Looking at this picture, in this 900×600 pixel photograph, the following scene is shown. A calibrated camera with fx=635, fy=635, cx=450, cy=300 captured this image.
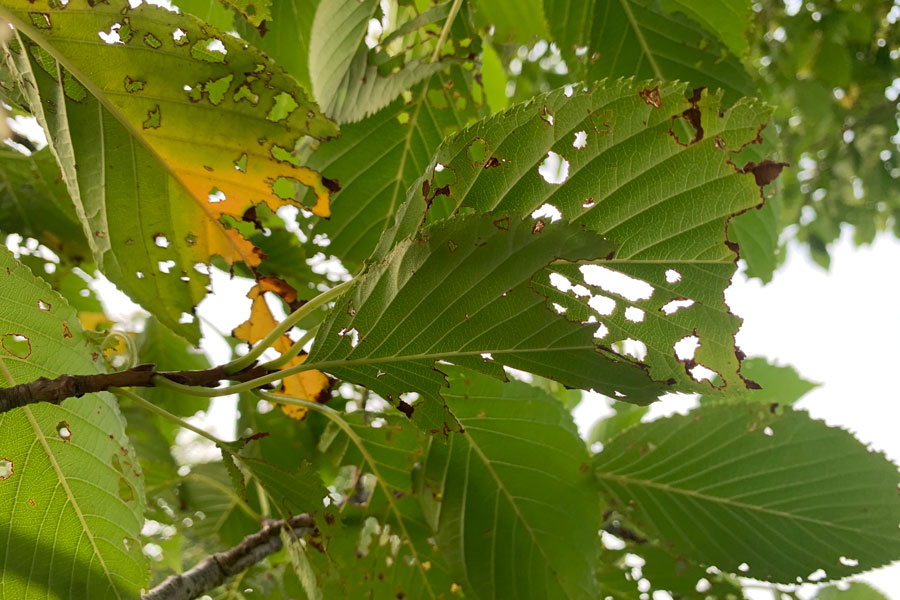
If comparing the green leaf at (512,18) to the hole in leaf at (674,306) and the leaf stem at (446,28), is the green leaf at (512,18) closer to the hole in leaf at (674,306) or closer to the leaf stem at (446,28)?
the leaf stem at (446,28)

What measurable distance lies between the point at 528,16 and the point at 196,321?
82 centimetres

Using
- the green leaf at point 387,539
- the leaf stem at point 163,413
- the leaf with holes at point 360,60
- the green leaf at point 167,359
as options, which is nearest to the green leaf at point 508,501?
the green leaf at point 387,539

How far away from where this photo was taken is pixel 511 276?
51cm

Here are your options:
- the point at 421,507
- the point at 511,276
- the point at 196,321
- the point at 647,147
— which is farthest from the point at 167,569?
the point at 647,147

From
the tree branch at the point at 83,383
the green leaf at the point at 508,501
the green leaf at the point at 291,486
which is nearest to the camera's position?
the tree branch at the point at 83,383

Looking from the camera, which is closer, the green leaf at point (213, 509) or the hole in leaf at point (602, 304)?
the hole in leaf at point (602, 304)

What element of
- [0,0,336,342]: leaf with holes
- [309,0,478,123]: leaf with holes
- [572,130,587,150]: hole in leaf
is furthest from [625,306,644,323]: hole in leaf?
[309,0,478,123]: leaf with holes

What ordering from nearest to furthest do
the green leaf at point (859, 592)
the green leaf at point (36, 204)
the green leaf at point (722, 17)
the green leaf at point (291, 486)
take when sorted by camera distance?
1. the green leaf at point (291, 486)
2. the green leaf at point (722, 17)
3. the green leaf at point (36, 204)
4. the green leaf at point (859, 592)

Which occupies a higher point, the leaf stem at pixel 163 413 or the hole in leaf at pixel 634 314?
the hole in leaf at pixel 634 314

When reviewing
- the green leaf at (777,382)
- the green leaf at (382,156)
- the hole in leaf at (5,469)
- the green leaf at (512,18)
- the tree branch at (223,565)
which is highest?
the green leaf at (512,18)

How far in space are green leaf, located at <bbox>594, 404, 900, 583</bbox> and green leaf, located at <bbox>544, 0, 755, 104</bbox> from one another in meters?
0.51

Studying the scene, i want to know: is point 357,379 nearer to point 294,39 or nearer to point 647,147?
point 647,147

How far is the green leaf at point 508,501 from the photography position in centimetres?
82

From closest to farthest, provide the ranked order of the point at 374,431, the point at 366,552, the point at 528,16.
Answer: the point at 374,431 → the point at 366,552 → the point at 528,16
